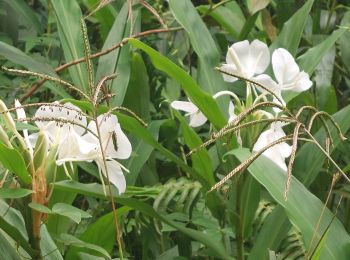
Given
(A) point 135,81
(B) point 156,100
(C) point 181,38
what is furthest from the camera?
(C) point 181,38

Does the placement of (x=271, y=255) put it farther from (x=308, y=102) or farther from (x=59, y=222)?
(x=308, y=102)

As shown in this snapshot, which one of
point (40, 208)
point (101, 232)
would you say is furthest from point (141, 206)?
point (40, 208)

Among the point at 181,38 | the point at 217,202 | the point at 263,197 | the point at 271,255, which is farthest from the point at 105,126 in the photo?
the point at 181,38

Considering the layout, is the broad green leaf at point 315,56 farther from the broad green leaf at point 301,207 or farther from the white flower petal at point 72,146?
the white flower petal at point 72,146

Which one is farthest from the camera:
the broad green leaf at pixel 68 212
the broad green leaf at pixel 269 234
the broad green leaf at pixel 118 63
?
the broad green leaf at pixel 118 63

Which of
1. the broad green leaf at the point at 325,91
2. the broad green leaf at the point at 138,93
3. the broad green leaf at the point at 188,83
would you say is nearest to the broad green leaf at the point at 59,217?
the broad green leaf at the point at 188,83
